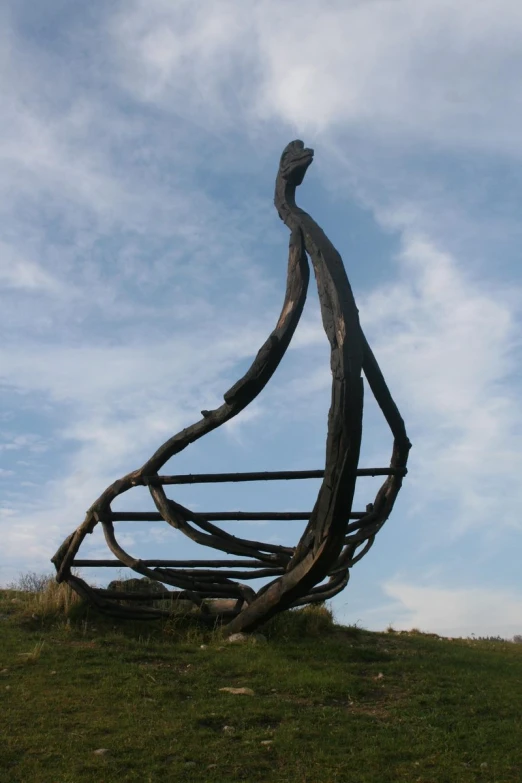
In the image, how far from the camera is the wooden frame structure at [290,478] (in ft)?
25.8

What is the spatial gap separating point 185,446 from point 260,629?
250 cm

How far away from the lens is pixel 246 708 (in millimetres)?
6977

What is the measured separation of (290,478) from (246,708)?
128 inches

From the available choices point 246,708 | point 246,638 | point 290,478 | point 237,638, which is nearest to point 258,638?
point 246,638

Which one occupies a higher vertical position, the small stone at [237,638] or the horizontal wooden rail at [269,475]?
the horizontal wooden rail at [269,475]

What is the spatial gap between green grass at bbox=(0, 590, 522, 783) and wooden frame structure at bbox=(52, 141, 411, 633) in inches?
23.7

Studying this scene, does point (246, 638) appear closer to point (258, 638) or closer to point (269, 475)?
point (258, 638)

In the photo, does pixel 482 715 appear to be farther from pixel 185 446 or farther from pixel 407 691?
pixel 185 446

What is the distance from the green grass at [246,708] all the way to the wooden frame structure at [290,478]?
1.97 ft

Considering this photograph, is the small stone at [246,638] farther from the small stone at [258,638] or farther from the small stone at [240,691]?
the small stone at [240,691]

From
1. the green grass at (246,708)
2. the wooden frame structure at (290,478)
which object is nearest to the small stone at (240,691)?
the green grass at (246,708)

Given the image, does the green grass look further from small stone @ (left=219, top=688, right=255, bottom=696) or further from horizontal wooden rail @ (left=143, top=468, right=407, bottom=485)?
horizontal wooden rail @ (left=143, top=468, right=407, bottom=485)

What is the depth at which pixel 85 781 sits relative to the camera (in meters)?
5.32

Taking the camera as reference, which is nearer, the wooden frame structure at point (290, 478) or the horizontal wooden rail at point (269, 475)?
the wooden frame structure at point (290, 478)
